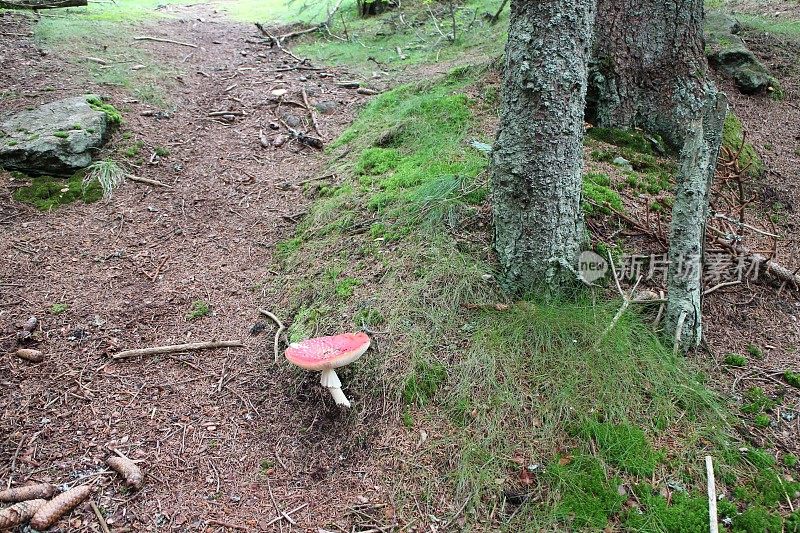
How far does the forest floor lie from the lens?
2688 mm

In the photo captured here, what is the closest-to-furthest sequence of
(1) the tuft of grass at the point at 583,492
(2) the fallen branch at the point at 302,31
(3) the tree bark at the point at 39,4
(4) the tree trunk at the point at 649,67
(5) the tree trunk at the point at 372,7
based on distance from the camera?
(1) the tuft of grass at the point at 583,492 → (4) the tree trunk at the point at 649,67 → (3) the tree bark at the point at 39,4 → (2) the fallen branch at the point at 302,31 → (5) the tree trunk at the point at 372,7

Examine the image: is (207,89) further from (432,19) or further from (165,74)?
(432,19)

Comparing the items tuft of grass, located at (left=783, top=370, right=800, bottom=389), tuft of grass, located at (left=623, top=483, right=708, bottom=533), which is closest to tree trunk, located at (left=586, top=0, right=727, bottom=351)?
tuft of grass, located at (left=783, top=370, right=800, bottom=389)

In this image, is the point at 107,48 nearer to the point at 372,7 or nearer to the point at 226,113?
the point at 226,113

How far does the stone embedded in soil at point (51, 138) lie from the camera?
5258 mm

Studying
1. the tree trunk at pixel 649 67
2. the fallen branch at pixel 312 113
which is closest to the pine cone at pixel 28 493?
the fallen branch at pixel 312 113

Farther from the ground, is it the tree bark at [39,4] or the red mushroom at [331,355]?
the tree bark at [39,4]

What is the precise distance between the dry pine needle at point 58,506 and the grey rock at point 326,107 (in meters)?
5.70

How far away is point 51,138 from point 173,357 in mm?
3457

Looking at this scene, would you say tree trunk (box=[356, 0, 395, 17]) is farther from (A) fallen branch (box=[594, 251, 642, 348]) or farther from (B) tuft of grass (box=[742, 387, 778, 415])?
(B) tuft of grass (box=[742, 387, 778, 415])

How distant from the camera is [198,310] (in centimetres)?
395

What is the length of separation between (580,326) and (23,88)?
289 inches

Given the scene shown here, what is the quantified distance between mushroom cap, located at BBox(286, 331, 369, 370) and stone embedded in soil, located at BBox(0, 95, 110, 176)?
412 cm

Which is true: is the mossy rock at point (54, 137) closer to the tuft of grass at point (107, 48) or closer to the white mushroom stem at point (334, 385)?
the tuft of grass at point (107, 48)
